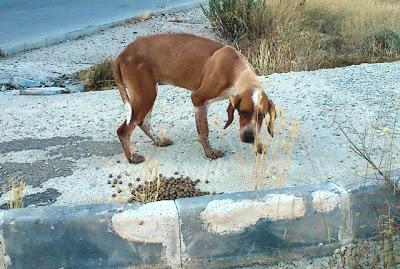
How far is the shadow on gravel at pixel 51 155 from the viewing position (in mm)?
6305

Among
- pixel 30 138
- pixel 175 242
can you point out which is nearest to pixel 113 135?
pixel 30 138

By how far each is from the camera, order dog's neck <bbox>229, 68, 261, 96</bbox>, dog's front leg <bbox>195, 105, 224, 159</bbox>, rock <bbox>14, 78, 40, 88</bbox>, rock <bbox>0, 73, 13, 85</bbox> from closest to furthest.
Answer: dog's neck <bbox>229, 68, 261, 96</bbox>
dog's front leg <bbox>195, 105, 224, 159</bbox>
rock <bbox>14, 78, 40, 88</bbox>
rock <bbox>0, 73, 13, 85</bbox>

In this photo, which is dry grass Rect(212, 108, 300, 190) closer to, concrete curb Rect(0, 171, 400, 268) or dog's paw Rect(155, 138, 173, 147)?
dog's paw Rect(155, 138, 173, 147)

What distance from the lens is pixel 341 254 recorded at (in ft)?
15.2

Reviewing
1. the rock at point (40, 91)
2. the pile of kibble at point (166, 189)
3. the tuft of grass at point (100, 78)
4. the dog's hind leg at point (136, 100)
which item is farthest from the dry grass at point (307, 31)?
the pile of kibble at point (166, 189)

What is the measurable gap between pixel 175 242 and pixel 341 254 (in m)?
1.07

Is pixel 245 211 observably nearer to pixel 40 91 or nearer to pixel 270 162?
pixel 270 162

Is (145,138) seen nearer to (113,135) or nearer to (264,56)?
(113,135)

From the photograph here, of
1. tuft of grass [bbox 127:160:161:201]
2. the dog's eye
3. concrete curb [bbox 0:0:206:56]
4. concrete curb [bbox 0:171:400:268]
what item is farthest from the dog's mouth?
concrete curb [bbox 0:0:206:56]

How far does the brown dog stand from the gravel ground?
336 millimetres

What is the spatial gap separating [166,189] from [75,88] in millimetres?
4788

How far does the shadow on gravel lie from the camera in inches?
248

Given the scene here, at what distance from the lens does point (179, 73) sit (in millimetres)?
6629

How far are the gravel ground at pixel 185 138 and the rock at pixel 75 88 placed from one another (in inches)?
29.4
